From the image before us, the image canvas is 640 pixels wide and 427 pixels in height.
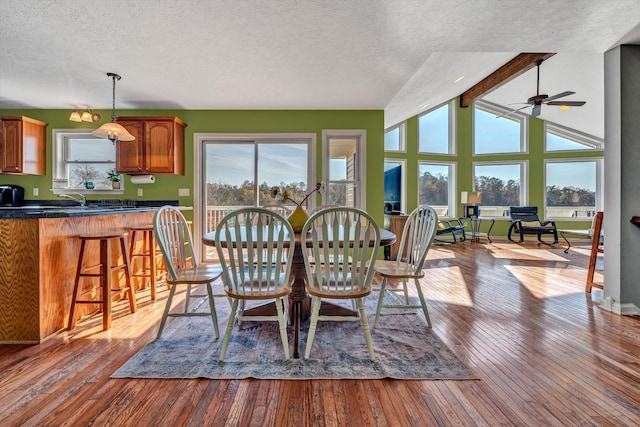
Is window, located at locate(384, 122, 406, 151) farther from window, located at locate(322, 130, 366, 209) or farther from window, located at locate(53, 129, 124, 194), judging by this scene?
window, located at locate(53, 129, 124, 194)

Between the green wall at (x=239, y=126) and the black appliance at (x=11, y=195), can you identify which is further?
the green wall at (x=239, y=126)

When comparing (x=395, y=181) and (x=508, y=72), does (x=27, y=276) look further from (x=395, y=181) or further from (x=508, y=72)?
(x=395, y=181)

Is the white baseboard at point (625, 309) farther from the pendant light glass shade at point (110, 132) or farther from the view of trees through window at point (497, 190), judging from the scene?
the view of trees through window at point (497, 190)

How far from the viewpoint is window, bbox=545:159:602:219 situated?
7.99m

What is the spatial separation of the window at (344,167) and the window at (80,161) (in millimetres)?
3181

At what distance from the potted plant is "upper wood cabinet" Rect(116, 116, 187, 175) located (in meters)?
0.33

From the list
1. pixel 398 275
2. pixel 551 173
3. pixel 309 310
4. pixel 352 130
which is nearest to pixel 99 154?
pixel 352 130

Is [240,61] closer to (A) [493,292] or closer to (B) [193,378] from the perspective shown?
(B) [193,378]

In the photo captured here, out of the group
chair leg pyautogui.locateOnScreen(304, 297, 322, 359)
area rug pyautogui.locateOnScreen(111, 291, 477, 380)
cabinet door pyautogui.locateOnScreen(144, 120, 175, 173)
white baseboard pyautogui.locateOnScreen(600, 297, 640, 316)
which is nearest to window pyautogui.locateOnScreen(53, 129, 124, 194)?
cabinet door pyautogui.locateOnScreen(144, 120, 175, 173)

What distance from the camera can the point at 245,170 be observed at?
16.2 ft

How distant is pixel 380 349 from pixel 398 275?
1.71 ft

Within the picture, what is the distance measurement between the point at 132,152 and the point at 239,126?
1551mm

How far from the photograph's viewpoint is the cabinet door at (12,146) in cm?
439

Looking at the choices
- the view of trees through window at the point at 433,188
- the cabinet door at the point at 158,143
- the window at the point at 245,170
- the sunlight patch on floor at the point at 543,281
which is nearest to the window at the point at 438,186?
the view of trees through window at the point at 433,188
